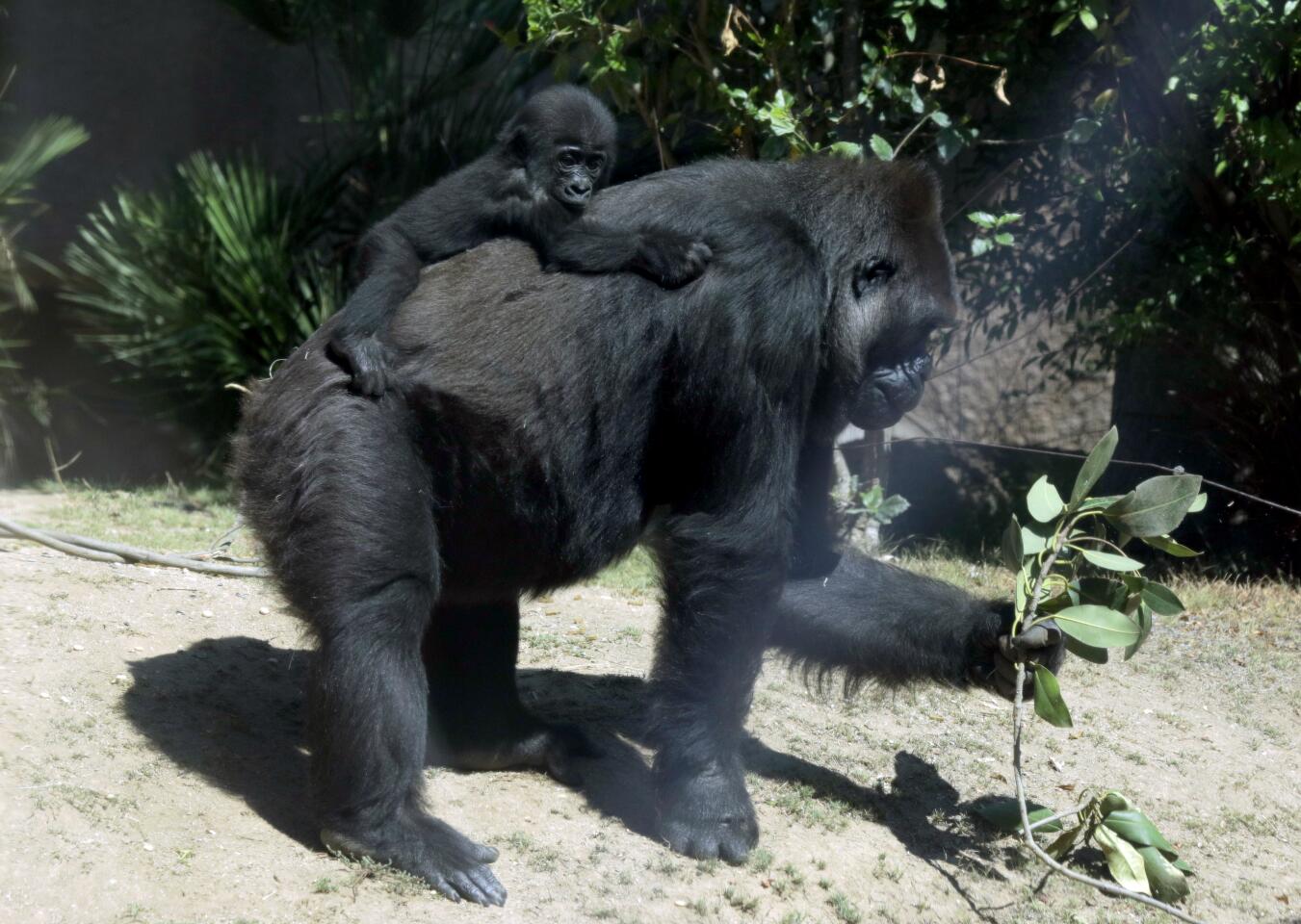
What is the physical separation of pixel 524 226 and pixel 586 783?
5.87ft

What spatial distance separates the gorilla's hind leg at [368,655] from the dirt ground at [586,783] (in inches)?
4.3

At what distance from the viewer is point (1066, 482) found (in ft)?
29.6

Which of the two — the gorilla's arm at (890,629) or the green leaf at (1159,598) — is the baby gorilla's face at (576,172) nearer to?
the gorilla's arm at (890,629)

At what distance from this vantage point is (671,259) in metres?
3.65

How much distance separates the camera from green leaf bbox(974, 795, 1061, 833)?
4.00 metres

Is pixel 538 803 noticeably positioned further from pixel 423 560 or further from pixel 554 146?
pixel 554 146

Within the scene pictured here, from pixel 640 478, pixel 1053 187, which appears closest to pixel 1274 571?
pixel 1053 187

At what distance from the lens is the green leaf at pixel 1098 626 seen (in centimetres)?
362

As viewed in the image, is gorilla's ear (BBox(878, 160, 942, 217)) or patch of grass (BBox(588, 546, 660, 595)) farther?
patch of grass (BBox(588, 546, 660, 595))

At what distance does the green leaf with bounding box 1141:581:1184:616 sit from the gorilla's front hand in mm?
295

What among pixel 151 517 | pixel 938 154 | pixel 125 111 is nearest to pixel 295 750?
pixel 151 517

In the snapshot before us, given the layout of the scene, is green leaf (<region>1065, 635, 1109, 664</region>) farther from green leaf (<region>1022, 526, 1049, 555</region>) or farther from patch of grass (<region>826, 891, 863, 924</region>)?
patch of grass (<region>826, 891, 863, 924</region>)

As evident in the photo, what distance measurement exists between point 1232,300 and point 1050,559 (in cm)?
426

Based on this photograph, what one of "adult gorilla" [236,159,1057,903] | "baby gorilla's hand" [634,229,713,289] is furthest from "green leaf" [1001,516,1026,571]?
"baby gorilla's hand" [634,229,713,289]
